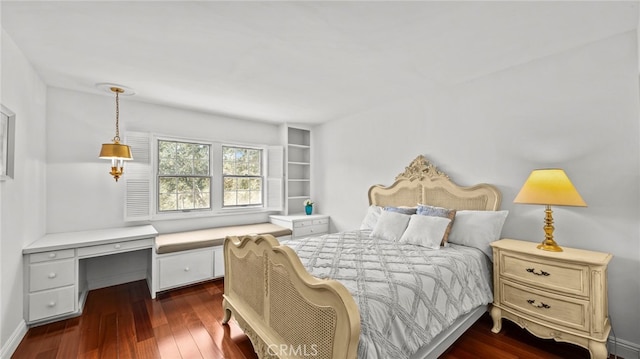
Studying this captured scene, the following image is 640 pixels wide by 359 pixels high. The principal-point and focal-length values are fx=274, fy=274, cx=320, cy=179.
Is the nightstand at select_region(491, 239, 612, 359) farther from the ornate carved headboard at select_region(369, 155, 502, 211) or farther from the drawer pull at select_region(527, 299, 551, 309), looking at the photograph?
the ornate carved headboard at select_region(369, 155, 502, 211)

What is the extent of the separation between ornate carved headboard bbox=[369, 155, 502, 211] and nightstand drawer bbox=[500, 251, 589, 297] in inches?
23.8

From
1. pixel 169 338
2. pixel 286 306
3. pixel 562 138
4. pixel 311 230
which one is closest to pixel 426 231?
pixel 562 138

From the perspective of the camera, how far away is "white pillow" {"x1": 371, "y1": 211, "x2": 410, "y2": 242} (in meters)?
2.95

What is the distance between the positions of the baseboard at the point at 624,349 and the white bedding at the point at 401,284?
0.87 metres

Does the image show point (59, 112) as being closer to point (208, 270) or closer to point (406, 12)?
point (208, 270)

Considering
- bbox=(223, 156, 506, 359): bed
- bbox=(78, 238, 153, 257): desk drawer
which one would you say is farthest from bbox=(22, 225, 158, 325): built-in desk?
bbox=(223, 156, 506, 359): bed

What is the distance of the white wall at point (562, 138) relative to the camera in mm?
2111

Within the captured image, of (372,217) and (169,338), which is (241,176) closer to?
(372,217)

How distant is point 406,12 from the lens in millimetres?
1794

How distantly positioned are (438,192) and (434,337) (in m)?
1.81

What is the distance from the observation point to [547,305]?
83.4 inches

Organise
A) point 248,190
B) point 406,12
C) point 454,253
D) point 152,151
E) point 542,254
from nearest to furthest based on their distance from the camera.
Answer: point 406,12
point 542,254
point 454,253
point 152,151
point 248,190

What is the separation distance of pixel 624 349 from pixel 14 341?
480 cm

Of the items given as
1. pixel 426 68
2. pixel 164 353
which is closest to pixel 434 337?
pixel 164 353
